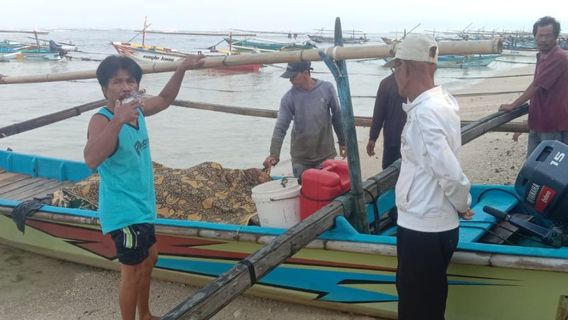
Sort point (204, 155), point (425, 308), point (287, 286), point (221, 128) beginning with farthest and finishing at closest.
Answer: point (221, 128) < point (204, 155) < point (287, 286) < point (425, 308)

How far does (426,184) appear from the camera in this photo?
7.79ft

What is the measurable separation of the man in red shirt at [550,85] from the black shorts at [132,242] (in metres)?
3.81

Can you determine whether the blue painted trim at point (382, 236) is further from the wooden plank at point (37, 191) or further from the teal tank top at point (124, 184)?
the teal tank top at point (124, 184)

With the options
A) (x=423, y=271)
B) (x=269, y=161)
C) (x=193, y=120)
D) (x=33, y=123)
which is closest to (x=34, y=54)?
(x=193, y=120)

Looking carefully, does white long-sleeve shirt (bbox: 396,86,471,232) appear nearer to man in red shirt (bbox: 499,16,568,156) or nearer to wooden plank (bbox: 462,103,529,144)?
wooden plank (bbox: 462,103,529,144)

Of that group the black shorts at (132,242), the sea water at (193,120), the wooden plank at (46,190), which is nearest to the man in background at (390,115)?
the sea water at (193,120)

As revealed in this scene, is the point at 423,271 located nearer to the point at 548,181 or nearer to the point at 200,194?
the point at 548,181

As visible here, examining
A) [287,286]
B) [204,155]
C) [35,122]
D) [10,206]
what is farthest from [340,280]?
[204,155]

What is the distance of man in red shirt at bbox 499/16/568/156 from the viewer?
15.2ft

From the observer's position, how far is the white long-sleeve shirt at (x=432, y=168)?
2248 millimetres

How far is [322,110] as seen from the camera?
464 cm

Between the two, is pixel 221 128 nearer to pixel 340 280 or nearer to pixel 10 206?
pixel 10 206

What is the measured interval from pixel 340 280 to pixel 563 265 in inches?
55.8

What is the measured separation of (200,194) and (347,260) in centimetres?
187
